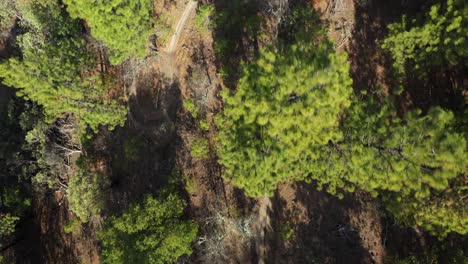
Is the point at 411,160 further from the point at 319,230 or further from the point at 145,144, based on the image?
the point at 145,144

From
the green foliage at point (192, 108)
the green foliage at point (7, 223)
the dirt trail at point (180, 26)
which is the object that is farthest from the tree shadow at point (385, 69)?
the green foliage at point (7, 223)

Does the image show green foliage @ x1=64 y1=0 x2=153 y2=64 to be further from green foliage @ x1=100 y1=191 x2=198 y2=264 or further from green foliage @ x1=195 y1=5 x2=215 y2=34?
green foliage @ x1=100 y1=191 x2=198 y2=264

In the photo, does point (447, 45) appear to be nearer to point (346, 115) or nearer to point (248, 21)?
point (346, 115)

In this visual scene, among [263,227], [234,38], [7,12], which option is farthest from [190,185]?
[7,12]

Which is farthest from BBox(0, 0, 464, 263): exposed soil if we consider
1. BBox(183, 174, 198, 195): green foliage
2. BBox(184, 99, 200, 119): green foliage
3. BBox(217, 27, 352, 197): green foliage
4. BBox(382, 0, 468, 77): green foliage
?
BBox(217, 27, 352, 197): green foliage

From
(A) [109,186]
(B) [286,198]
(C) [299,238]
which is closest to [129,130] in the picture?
(A) [109,186]
